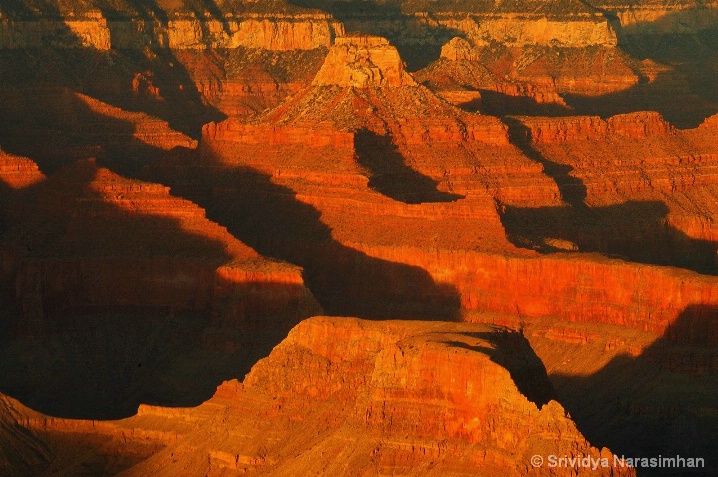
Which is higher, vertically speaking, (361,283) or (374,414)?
(374,414)

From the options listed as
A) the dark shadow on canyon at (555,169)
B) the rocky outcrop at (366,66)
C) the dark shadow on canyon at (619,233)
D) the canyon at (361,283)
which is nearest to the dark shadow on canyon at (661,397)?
the canyon at (361,283)

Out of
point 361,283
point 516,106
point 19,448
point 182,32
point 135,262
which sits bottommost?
point 182,32

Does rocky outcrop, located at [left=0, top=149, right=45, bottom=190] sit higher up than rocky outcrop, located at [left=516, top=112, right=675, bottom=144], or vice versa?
rocky outcrop, located at [left=0, top=149, right=45, bottom=190]

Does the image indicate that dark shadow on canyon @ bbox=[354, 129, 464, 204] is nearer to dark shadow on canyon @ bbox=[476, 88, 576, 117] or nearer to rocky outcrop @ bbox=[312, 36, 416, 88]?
rocky outcrop @ bbox=[312, 36, 416, 88]

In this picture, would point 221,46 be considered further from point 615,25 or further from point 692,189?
point 692,189

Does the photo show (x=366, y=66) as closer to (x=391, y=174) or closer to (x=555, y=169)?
(x=555, y=169)

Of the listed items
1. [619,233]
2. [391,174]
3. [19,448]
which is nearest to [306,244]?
[391,174]

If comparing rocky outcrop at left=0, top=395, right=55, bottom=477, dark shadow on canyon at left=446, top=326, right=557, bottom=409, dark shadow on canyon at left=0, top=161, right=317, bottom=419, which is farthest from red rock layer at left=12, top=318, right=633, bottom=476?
dark shadow on canyon at left=0, top=161, right=317, bottom=419
